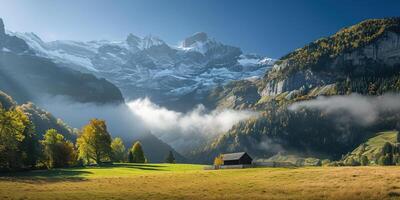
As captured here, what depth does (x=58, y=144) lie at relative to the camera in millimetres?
125812

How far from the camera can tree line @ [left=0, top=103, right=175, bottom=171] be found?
90062mm

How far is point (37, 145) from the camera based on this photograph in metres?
112

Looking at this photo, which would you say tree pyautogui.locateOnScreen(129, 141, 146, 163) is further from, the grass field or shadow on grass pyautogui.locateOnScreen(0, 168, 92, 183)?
the grass field

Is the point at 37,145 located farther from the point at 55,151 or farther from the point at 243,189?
the point at 243,189

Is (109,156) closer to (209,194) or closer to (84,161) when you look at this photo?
(84,161)

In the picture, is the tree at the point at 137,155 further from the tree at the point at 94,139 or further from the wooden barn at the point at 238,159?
the wooden barn at the point at 238,159

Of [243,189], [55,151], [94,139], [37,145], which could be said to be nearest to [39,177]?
[37,145]

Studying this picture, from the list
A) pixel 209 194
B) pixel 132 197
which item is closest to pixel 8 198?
pixel 132 197

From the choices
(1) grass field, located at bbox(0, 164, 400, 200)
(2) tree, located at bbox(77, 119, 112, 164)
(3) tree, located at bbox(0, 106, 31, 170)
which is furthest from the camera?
(2) tree, located at bbox(77, 119, 112, 164)

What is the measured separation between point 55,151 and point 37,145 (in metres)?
13.6

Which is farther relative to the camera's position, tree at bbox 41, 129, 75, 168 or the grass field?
tree at bbox 41, 129, 75, 168

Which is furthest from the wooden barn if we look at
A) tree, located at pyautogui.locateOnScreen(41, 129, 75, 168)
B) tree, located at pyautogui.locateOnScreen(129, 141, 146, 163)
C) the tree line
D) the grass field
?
the grass field

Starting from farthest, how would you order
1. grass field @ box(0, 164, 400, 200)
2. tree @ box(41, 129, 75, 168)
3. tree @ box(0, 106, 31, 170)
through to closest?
tree @ box(41, 129, 75, 168) < tree @ box(0, 106, 31, 170) < grass field @ box(0, 164, 400, 200)

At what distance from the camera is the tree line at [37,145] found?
Result: 90.1 metres
